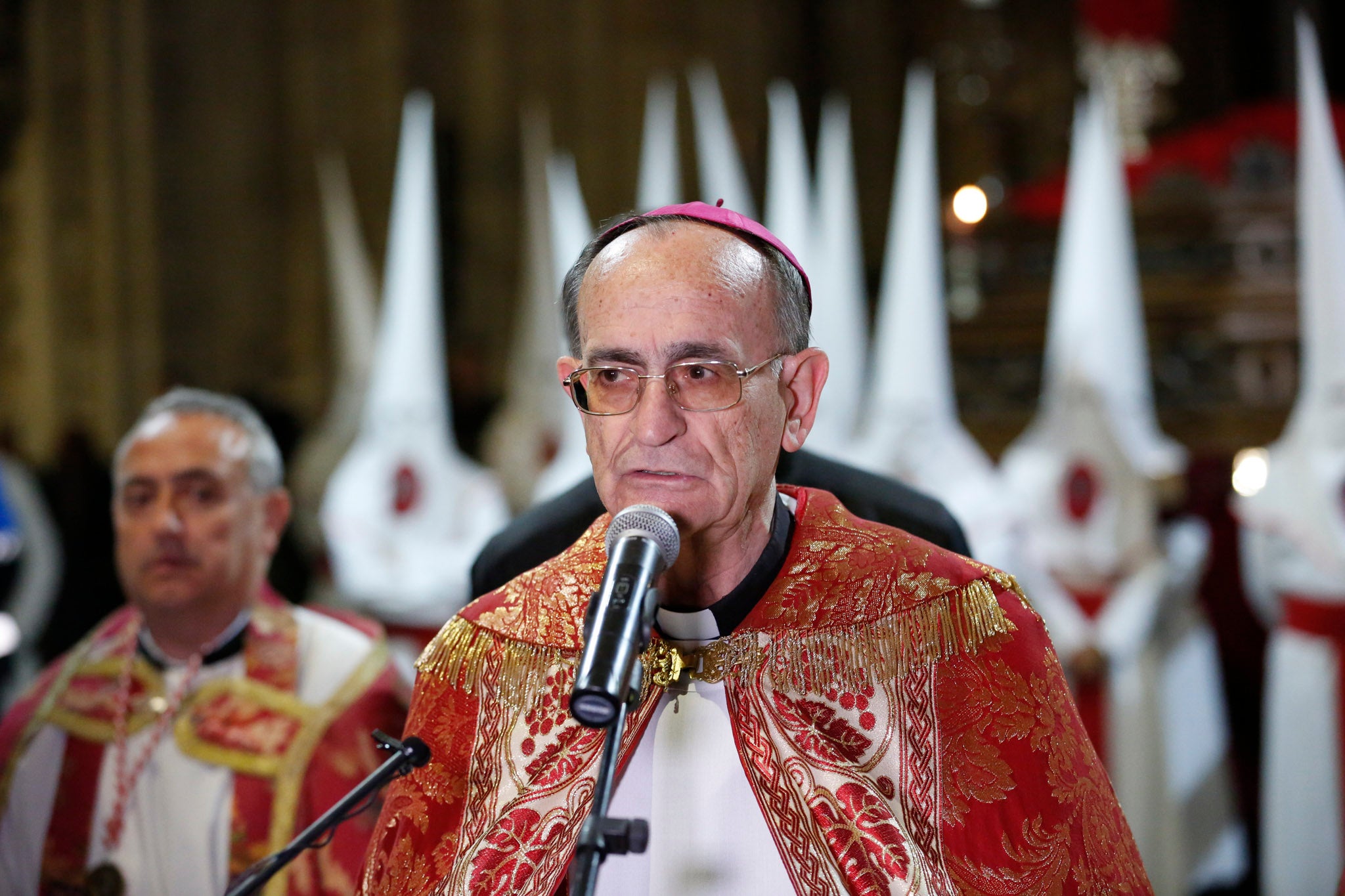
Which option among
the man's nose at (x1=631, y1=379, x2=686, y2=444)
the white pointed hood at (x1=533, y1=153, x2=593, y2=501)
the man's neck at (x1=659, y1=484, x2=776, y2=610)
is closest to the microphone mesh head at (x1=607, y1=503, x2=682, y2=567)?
the man's nose at (x1=631, y1=379, x2=686, y2=444)

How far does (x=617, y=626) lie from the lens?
4.23 feet

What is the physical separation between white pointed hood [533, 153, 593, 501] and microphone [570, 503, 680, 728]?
333 cm

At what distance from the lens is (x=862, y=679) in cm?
176

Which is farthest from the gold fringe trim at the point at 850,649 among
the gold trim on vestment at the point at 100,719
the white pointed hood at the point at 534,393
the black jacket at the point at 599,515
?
the white pointed hood at the point at 534,393

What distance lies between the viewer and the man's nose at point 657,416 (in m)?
1.64

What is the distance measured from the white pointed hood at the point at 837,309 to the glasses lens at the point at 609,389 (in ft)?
12.0

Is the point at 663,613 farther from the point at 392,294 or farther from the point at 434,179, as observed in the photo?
the point at 434,179

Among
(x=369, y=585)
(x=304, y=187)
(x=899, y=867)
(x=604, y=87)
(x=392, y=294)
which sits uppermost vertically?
(x=604, y=87)

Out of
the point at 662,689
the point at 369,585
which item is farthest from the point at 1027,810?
the point at 369,585

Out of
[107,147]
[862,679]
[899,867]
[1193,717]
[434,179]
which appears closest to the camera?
[899,867]

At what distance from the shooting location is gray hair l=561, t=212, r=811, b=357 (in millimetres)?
1751

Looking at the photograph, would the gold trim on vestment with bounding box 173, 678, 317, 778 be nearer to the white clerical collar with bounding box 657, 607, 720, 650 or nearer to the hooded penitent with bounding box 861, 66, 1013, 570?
the white clerical collar with bounding box 657, 607, 720, 650

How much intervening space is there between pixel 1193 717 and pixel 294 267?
7.58 metres

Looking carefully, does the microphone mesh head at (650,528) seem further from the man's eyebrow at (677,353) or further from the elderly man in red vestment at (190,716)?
the elderly man in red vestment at (190,716)
